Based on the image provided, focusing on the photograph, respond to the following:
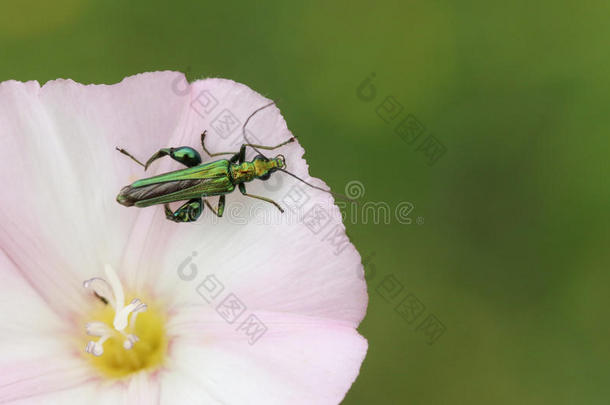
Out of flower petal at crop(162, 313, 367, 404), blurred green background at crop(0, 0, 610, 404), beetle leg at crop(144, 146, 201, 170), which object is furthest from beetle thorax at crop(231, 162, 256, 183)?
blurred green background at crop(0, 0, 610, 404)

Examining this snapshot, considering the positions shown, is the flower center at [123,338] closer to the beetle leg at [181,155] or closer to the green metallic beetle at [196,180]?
the green metallic beetle at [196,180]

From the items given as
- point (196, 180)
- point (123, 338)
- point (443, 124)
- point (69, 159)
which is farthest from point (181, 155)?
point (443, 124)

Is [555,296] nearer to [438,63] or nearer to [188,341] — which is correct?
[438,63]

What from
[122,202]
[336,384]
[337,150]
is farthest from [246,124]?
[337,150]

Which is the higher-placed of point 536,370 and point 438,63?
point 438,63

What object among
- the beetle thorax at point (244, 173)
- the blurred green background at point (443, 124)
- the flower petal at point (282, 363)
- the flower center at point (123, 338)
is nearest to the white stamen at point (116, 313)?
the flower center at point (123, 338)

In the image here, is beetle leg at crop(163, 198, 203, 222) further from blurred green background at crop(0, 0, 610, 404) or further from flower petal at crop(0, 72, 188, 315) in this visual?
blurred green background at crop(0, 0, 610, 404)
